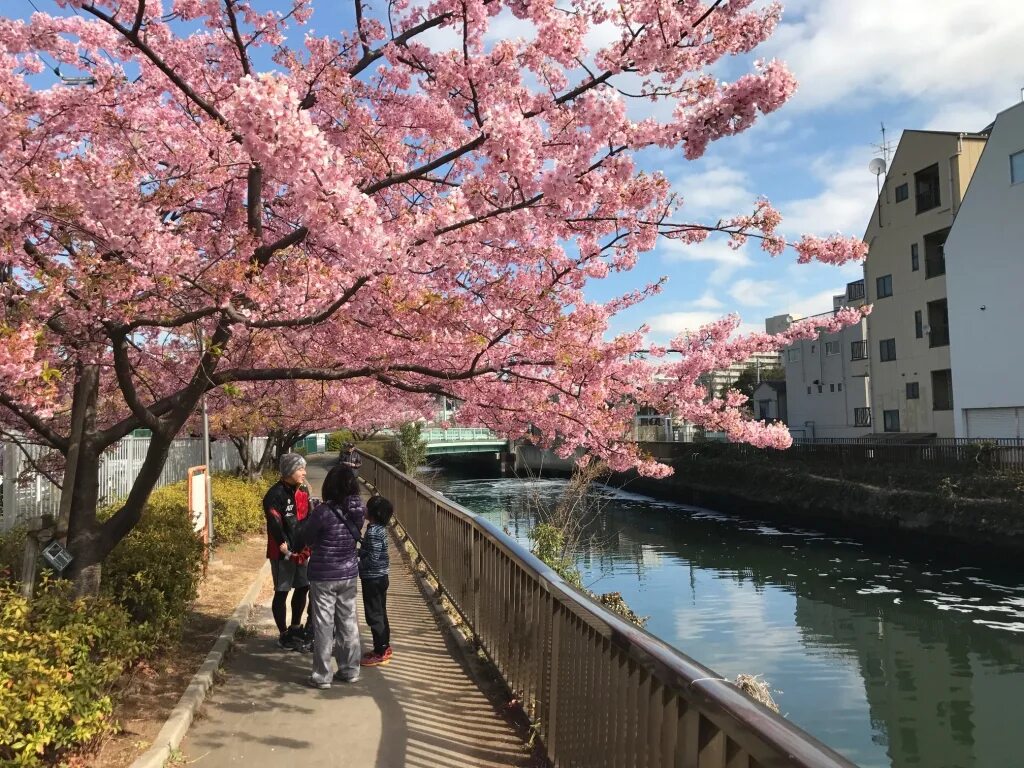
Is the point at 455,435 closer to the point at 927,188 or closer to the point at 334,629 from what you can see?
the point at 927,188

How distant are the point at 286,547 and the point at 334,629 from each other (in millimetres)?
1065

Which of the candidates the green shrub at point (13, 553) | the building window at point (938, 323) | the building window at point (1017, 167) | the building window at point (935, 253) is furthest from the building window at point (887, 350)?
the green shrub at point (13, 553)

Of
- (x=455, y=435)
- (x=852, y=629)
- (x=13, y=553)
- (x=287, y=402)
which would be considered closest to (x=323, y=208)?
(x=13, y=553)

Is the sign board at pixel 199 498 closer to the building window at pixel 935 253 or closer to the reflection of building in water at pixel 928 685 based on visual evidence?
the reflection of building in water at pixel 928 685

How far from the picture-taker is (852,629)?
14133mm

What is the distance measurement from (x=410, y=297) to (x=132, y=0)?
11.9ft

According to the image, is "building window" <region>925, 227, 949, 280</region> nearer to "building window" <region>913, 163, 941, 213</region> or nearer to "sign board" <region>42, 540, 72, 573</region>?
"building window" <region>913, 163, 941, 213</region>

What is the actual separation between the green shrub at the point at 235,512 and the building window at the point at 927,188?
29.8 m

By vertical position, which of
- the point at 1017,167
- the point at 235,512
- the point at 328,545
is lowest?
the point at 235,512

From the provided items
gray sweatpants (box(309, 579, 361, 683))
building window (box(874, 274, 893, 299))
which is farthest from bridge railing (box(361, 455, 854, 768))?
building window (box(874, 274, 893, 299))

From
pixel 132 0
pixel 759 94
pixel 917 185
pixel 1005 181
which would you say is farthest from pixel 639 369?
pixel 917 185

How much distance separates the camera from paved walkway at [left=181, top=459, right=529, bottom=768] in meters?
4.10

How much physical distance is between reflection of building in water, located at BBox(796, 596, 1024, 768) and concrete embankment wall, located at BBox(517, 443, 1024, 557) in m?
5.94

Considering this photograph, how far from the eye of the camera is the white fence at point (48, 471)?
29.2ft
